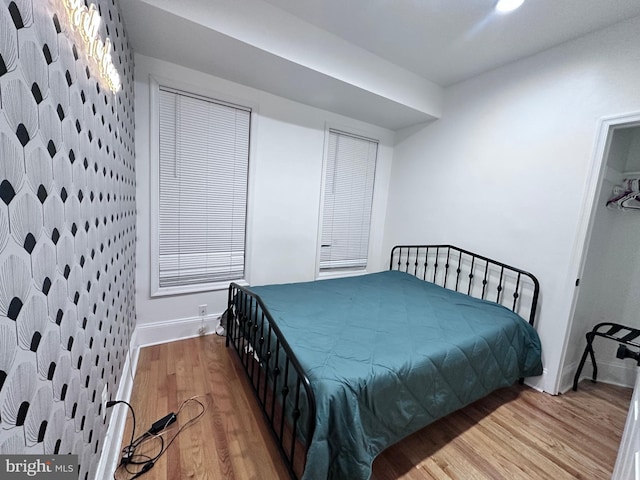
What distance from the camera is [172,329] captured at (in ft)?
7.97

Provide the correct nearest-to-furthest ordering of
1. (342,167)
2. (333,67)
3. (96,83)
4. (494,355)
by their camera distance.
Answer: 1. (96,83)
2. (494,355)
3. (333,67)
4. (342,167)

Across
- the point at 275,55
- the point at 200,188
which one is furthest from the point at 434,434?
the point at 275,55

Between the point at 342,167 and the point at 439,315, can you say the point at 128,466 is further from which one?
the point at 342,167

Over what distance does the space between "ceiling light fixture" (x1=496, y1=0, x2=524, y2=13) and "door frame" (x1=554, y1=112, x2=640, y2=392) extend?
3.32 ft

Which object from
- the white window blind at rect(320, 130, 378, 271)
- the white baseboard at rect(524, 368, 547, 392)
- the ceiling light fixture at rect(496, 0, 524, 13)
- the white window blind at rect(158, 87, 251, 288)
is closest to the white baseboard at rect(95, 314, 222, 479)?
the white window blind at rect(158, 87, 251, 288)

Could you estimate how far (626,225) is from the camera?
2248mm

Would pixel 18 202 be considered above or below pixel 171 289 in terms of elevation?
above

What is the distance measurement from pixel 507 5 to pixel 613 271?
2373 mm

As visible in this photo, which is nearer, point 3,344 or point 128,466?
point 3,344

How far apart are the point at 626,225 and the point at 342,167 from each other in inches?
106

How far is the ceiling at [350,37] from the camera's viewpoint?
173 cm

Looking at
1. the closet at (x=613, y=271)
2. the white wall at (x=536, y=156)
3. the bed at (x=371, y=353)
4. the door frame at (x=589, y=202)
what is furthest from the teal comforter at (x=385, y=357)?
the closet at (x=613, y=271)

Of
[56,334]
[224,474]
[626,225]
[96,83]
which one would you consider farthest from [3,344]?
[626,225]

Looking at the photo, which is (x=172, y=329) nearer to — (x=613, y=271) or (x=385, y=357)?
(x=385, y=357)
